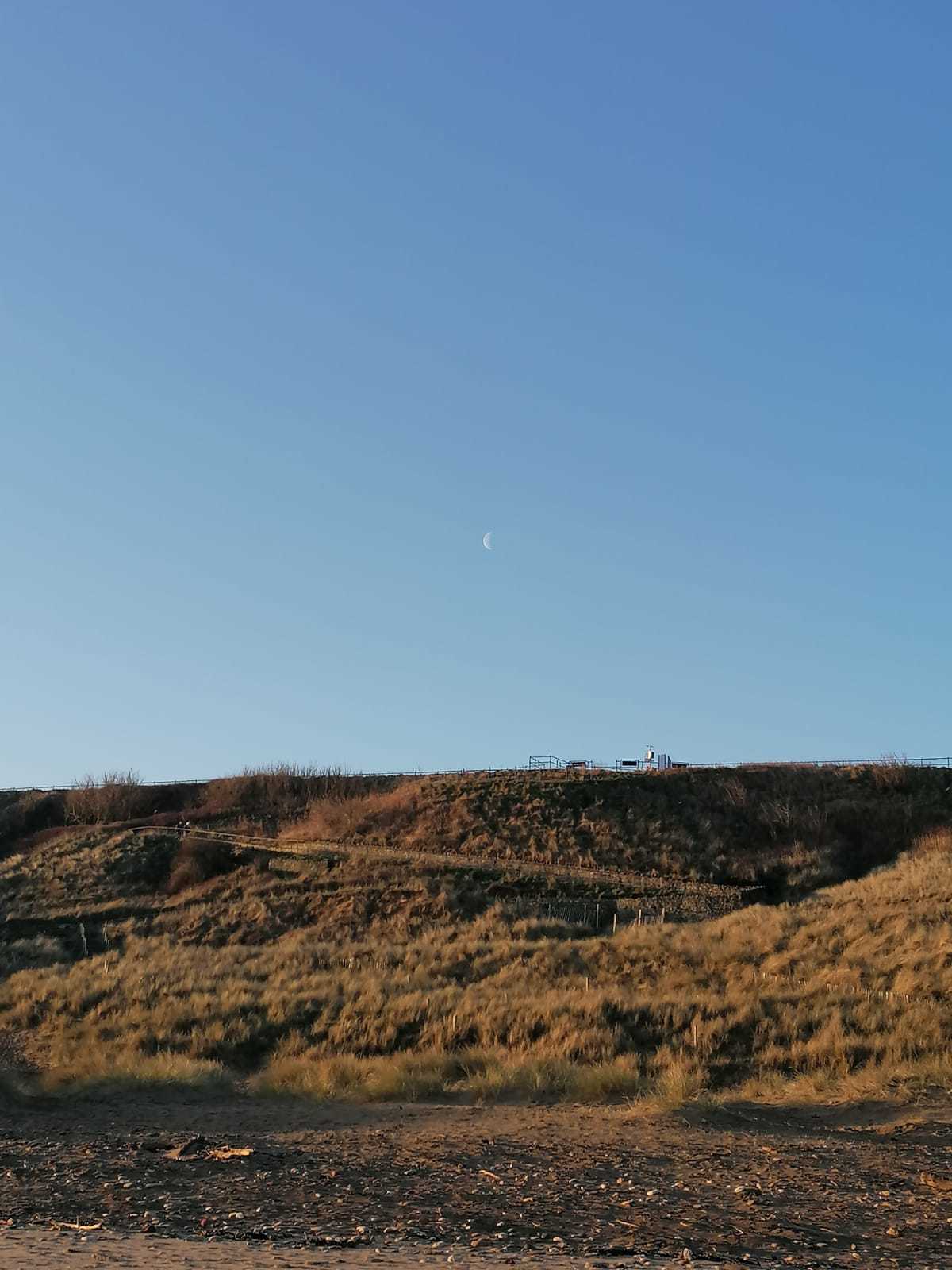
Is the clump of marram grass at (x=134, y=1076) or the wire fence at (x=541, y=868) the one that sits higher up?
the wire fence at (x=541, y=868)

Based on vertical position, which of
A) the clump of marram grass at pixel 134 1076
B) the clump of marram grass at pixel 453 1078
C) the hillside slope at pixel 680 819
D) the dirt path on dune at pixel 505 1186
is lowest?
the clump of marram grass at pixel 134 1076

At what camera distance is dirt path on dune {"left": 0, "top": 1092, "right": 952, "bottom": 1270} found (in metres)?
8.12

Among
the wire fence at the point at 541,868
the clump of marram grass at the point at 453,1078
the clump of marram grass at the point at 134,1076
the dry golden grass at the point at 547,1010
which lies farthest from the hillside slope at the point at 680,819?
the clump of marram grass at the point at 134,1076

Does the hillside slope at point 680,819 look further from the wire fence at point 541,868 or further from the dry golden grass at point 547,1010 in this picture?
the dry golden grass at point 547,1010

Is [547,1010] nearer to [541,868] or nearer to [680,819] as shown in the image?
[541,868]

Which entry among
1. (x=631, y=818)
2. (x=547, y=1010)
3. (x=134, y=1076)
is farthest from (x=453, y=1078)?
(x=631, y=818)

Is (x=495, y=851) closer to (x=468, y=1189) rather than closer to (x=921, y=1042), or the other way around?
(x=921, y=1042)

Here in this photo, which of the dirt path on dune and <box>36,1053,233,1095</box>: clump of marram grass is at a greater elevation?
the dirt path on dune

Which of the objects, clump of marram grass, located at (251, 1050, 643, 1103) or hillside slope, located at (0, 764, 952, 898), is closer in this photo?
clump of marram grass, located at (251, 1050, 643, 1103)

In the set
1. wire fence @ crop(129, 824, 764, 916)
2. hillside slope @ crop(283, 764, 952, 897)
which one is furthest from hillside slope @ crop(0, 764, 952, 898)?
wire fence @ crop(129, 824, 764, 916)

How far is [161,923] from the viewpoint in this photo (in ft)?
136

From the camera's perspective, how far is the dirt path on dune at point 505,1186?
320 inches

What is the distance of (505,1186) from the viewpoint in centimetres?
1010

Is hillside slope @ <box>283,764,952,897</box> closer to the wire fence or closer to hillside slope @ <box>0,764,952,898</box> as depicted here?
hillside slope @ <box>0,764,952,898</box>
